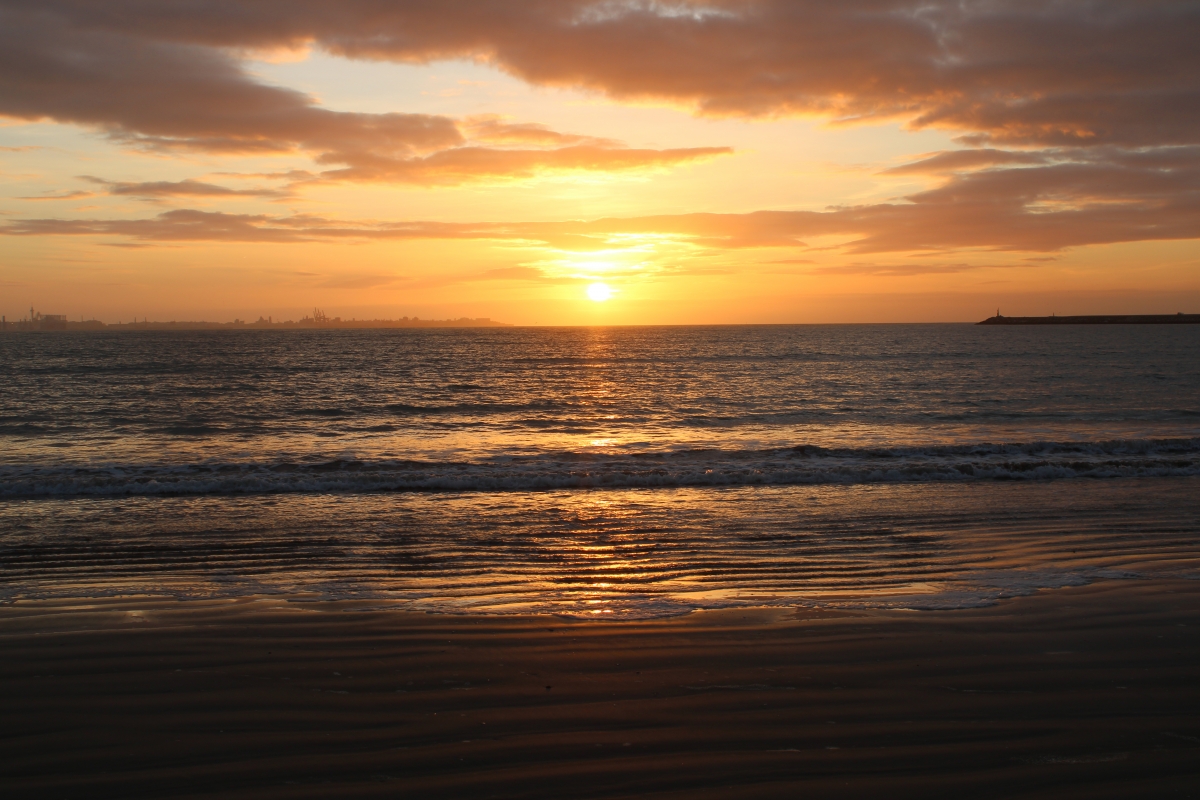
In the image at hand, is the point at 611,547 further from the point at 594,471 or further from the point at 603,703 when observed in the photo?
the point at 594,471

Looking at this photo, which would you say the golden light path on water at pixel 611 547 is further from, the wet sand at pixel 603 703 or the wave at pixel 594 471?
the wave at pixel 594 471

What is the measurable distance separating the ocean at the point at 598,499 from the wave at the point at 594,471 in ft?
0.29

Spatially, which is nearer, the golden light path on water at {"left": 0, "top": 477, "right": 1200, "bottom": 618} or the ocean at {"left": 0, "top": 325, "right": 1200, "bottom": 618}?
the golden light path on water at {"left": 0, "top": 477, "right": 1200, "bottom": 618}

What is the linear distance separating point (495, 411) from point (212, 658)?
23.2 m

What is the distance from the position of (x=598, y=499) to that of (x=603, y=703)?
833cm

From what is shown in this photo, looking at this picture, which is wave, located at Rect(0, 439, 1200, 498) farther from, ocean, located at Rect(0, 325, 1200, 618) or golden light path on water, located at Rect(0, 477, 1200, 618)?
golden light path on water, located at Rect(0, 477, 1200, 618)

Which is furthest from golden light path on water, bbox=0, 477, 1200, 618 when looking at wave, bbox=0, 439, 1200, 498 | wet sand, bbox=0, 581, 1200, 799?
wave, bbox=0, 439, 1200, 498

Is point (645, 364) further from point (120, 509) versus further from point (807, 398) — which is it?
point (120, 509)

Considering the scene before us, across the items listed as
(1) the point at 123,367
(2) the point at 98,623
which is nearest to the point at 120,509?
(2) the point at 98,623

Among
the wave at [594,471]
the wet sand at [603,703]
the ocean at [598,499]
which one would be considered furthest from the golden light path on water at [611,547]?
the wave at [594,471]

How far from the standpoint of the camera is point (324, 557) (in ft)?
29.5

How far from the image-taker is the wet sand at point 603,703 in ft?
13.1

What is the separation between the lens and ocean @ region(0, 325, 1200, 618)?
7.82 meters

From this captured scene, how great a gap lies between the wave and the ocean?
0.29 ft
